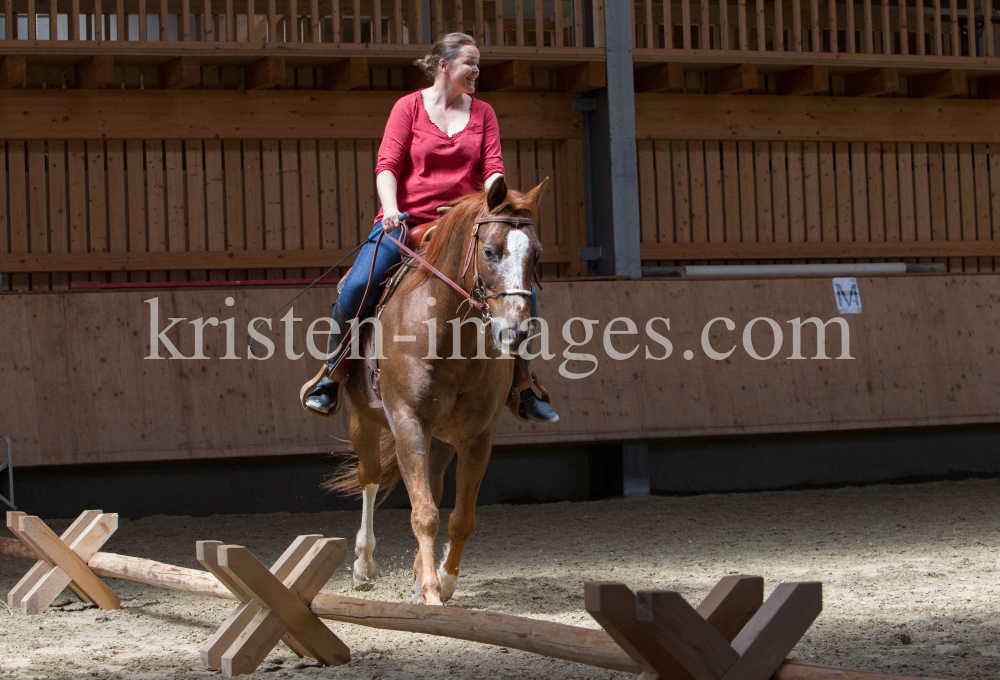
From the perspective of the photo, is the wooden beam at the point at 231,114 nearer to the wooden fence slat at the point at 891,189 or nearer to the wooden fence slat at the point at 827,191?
the wooden fence slat at the point at 827,191

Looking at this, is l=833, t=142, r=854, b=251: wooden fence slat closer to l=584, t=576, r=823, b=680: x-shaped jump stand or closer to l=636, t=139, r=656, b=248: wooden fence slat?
l=636, t=139, r=656, b=248: wooden fence slat

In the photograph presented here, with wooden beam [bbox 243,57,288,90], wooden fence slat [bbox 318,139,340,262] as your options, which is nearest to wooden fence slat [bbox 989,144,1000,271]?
wooden fence slat [bbox 318,139,340,262]

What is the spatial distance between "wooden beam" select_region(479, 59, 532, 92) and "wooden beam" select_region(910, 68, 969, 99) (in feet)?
13.7

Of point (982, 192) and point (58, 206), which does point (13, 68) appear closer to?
point (58, 206)

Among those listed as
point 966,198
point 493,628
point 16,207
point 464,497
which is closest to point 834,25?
point 966,198

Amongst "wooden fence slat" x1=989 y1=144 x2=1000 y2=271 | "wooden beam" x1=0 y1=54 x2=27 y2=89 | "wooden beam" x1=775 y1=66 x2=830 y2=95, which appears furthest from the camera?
"wooden fence slat" x1=989 y1=144 x2=1000 y2=271

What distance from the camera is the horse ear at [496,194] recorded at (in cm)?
419

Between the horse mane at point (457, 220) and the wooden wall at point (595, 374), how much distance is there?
3.16 m

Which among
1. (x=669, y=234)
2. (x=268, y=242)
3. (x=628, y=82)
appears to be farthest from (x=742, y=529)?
(x=268, y=242)

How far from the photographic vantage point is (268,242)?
916cm

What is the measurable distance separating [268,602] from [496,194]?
1894 millimetres

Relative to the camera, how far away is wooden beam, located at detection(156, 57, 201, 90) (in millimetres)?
8508

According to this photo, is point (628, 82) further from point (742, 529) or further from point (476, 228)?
point (476, 228)

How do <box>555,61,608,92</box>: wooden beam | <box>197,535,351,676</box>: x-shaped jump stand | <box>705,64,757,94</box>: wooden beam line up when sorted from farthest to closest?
<box>705,64,757,94</box>: wooden beam, <box>555,61,608,92</box>: wooden beam, <box>197,535,351,676</box>: x-shaped jump stand
